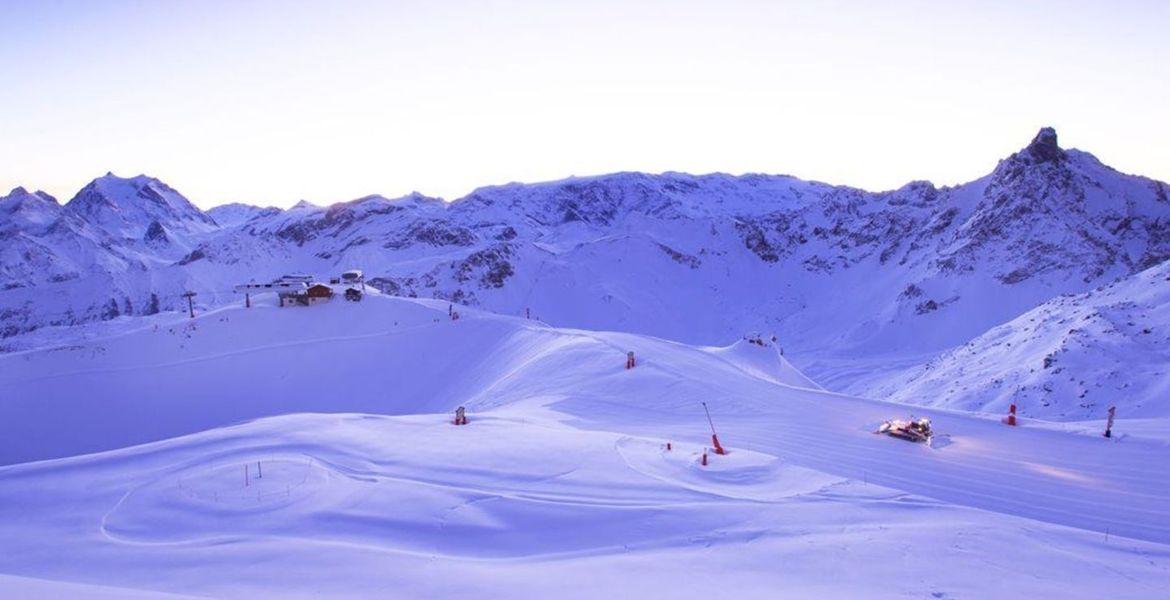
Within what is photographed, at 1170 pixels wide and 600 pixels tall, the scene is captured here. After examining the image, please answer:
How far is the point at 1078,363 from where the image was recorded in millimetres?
28188

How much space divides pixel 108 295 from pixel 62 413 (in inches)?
3608

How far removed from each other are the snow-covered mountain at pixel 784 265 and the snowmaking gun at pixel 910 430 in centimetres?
4098

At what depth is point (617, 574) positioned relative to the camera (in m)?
9.09

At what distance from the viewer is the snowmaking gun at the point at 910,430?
55.0 feet

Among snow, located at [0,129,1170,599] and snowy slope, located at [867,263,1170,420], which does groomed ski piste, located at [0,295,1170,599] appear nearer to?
snow, located at [0,129,1170,599]

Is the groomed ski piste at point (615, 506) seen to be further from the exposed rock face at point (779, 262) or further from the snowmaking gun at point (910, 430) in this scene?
the exposed rock face at point (779, 262)

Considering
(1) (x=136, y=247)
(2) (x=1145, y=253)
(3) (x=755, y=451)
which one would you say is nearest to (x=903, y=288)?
(2) (x=1145, y=253)

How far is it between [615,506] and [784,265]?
322ft

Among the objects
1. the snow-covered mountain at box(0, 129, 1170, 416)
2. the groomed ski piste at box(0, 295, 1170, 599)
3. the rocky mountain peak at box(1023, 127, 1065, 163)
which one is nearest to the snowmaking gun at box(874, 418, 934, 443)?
the groomed ski piste at box(0, 295, 1170, 599)

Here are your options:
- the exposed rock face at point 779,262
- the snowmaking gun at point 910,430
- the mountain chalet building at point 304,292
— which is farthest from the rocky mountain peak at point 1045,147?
the mountain chalet building at point 304,292

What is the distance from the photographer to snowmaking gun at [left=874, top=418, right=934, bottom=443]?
660 inches

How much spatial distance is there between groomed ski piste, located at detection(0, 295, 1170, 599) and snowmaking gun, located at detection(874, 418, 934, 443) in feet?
0.93

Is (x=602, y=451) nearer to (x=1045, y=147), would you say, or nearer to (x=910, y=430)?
(x=910, y=430)

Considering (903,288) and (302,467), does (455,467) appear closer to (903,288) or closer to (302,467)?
(302,467)
